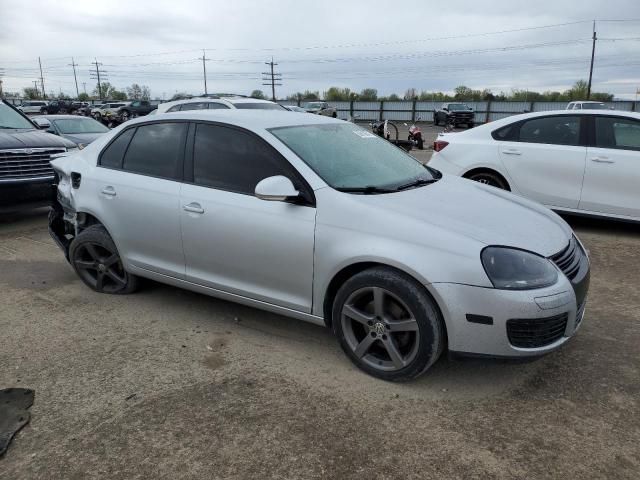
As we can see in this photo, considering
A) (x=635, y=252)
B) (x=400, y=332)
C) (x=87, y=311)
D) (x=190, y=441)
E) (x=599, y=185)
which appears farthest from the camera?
(x=599, y=185)

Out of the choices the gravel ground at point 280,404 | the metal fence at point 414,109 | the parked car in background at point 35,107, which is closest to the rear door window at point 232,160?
the gravel ground at point 280,404

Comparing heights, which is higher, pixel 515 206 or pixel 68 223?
pixel 515 206

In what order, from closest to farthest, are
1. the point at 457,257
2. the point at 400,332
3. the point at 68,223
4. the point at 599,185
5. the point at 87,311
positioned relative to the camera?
1. the point at 457,257
2. the point at 400,332
3. the point at 87,311
4. the point at 68,223
5. the point at 599,185

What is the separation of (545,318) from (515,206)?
1031 millimetres

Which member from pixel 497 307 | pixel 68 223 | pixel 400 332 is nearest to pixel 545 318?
pixel 497 307

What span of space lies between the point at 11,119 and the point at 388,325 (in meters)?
7.89

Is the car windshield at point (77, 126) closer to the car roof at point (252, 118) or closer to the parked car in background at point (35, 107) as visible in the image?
the car roof at point (252, 118)

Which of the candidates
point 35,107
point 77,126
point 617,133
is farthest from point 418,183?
point 35,107

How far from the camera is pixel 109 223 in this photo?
4.42 m

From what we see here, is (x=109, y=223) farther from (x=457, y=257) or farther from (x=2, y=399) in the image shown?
(x=457, y=257)

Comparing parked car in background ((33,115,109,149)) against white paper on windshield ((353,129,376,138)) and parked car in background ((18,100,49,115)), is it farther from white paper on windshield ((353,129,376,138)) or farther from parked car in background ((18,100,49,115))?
parked car in background ((18,100,49,115))

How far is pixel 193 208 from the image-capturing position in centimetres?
382

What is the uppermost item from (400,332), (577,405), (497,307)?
(497,307)

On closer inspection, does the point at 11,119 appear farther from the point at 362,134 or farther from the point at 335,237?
the point at 335,237
